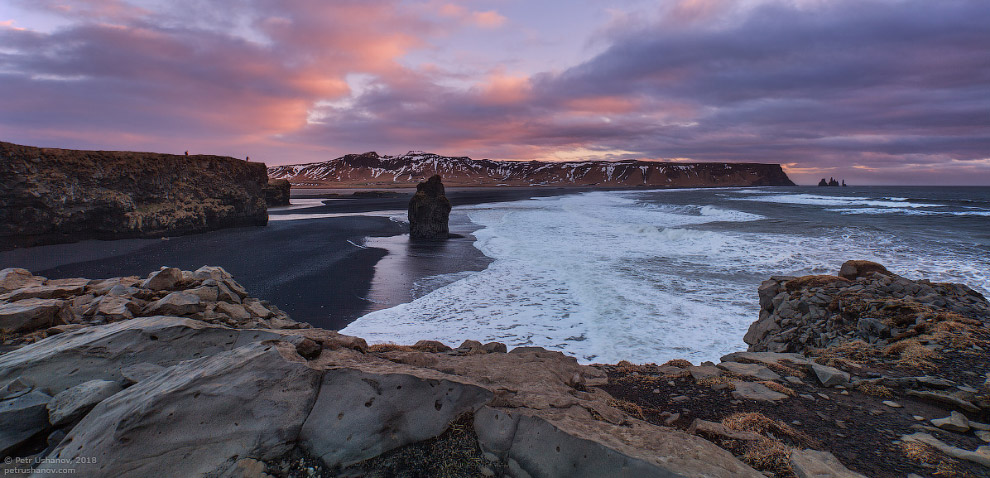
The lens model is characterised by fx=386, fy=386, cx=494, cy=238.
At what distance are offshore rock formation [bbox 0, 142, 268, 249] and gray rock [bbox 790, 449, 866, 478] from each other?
25659mm

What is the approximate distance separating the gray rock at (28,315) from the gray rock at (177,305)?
88 centimetres

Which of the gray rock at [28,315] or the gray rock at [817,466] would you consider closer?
the gray rock at [817,466]

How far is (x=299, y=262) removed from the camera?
14.7 m

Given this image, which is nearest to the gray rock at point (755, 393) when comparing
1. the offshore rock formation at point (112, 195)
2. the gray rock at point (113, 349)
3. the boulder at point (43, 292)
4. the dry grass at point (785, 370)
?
the dry grass at point (785, 370)

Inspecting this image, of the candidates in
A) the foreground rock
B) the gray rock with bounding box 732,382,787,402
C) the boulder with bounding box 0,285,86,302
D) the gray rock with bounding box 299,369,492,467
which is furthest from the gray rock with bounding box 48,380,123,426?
the gray rock with bounding box 732,382,787,402

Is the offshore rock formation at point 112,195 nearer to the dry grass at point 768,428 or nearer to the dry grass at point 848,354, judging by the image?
the dry grass at point 768,428

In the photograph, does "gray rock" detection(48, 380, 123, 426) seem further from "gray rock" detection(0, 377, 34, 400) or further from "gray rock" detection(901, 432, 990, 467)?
"gray rock" detection(901, 432, 990, 467)

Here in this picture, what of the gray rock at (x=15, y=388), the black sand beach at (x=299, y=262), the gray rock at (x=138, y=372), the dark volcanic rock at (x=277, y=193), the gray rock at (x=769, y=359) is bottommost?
the black sand beach at (x=299, y=262)

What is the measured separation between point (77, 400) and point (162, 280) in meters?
3.96

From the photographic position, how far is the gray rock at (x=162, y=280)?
6.15m

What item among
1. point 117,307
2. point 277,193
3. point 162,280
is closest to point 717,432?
→ point 117,307

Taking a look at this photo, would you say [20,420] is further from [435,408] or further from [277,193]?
[277,193]

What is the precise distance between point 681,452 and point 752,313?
8341 mm

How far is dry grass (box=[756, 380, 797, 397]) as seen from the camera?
171 inches
